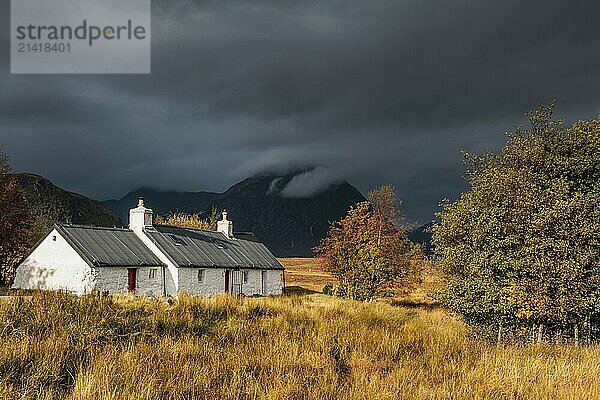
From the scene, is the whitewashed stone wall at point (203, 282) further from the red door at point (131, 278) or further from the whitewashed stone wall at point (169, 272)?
the red door at point (131, 278)

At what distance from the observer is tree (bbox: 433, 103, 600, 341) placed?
16938 mm

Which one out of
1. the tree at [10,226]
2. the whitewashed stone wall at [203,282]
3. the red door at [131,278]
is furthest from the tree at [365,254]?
the tree at [10,226]

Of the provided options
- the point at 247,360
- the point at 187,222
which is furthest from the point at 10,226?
the point at 187,222

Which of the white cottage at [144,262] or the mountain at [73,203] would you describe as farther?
the mountain at [73,203]

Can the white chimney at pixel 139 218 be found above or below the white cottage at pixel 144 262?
above

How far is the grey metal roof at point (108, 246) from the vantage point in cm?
3234

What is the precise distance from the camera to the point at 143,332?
1188 centimetres

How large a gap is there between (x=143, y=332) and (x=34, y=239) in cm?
3569

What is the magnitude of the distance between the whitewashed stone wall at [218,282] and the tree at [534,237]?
1819 cm

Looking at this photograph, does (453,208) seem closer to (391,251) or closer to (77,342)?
(77,342)

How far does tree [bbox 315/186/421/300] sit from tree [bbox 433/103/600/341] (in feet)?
60.2

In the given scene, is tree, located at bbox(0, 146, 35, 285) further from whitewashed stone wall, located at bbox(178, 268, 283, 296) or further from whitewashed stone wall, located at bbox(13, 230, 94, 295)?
whitewashed stone wall, located at bbox(178, 268, 283, 296)

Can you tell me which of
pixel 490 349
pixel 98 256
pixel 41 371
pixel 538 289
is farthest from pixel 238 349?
pixel 98 256

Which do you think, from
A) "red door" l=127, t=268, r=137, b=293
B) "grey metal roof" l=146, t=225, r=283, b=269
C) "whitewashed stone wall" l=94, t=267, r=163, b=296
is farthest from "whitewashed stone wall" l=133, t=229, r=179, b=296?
"red door" l=127, t=268, r=137, b=293
